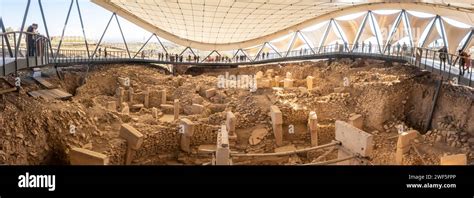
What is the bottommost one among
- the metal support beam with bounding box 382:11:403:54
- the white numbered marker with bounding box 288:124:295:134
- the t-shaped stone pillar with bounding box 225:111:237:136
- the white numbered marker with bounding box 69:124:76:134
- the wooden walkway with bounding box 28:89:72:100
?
the white numbered marker with bounding box 288:124:295:134

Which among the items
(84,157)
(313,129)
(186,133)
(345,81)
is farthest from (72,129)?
(345,81)

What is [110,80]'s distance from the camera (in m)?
22.2

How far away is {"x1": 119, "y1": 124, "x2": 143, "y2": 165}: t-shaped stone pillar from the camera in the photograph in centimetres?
1078

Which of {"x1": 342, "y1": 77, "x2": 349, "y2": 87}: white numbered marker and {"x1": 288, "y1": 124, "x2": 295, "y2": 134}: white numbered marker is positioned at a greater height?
{"x1": 342, "y1": 77, "x2": 349, "y2": 87}: white numbered marker

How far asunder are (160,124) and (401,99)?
1031 centimetres

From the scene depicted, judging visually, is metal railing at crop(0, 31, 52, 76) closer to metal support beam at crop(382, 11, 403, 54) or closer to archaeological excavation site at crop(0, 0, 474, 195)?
archaeological excavation site at crop(0, 0, 474, 195)

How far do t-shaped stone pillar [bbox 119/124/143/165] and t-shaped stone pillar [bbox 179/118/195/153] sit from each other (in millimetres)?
2132

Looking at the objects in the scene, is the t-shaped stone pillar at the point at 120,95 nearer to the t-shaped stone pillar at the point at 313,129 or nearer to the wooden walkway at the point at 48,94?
the wooden walkway at the point at 48,94

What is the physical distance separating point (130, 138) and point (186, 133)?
2.36 m

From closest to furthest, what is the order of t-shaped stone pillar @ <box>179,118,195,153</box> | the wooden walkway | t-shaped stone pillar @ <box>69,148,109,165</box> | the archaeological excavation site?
the archaeological excavation site → t-shaped stone pillar @ <box>69,148,109,165</box> → the wooden walkway → t-shaped stone pillar @ <box>179,118,195,153</box>

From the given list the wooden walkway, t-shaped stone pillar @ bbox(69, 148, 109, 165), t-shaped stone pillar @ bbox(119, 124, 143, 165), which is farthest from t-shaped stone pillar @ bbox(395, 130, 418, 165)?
the wooden walkway

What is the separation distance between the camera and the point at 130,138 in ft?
35.8
